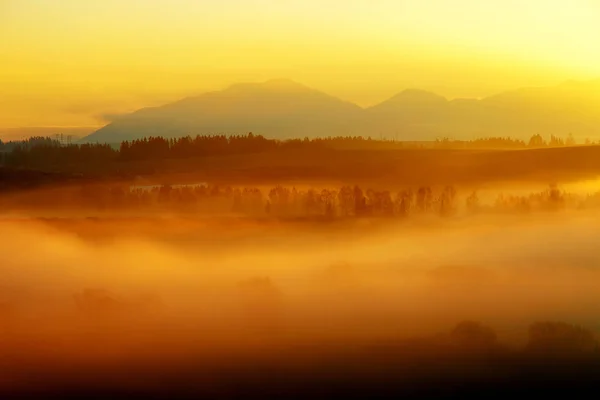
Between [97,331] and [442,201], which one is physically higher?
[442,201]

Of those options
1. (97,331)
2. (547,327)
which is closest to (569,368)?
(547,327)

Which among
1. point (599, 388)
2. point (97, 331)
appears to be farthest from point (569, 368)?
point (97, 331)

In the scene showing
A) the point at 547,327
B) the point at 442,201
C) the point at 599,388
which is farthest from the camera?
the point at 442,201

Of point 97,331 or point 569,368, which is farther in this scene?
point 97,331

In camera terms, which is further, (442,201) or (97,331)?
(442,201)

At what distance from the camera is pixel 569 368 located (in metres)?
15.3

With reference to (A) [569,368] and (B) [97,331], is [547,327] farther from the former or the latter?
(B) [97,331]

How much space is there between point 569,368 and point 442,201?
11.3m

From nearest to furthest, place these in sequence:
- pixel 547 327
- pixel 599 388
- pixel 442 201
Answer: pixel 599 388
pixel 547 327
pixel 442 201

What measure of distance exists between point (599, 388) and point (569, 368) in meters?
0.84

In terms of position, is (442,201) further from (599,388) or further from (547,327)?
(599,388)

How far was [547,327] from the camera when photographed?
1762 cm

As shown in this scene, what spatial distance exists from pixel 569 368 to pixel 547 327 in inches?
95.2

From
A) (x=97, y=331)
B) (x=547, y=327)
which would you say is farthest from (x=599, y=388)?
(x=97, y=331)
